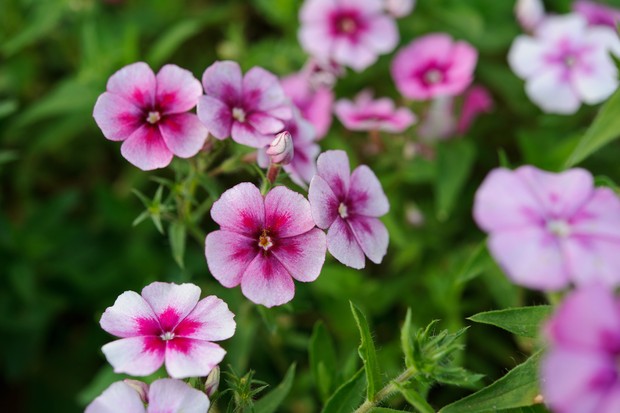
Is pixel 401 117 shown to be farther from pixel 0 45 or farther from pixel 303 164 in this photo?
pixel 0 45

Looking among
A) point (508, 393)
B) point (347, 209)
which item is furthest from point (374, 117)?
point (508, 393)

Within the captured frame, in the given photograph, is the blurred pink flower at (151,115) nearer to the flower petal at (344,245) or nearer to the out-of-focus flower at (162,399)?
the flower petal at (344,245)

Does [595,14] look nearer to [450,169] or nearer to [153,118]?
[450,169]

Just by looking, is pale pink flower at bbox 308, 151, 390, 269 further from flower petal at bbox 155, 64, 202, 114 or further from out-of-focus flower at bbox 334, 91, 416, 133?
out-of-focus flower at bbox 334, 91, 416, 133

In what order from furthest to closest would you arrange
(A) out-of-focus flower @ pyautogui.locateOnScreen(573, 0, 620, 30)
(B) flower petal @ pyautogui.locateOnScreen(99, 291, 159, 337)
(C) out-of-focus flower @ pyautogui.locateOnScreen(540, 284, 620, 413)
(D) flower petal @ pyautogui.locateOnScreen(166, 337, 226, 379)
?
(A) out-of-focus flower @ pyautogui.locateOnScreen(573, 0, 620, 30) < (B) flower petal @ pyautogui.locateOnScreen(99, 291, 159, 337) < (D) flower petal @ pyautogui.locateOnScreen(166, 337, 226, 379) < (C) out-of-focus flower @ pyautogui.locateOnScreen(540, 284, 620, 413)

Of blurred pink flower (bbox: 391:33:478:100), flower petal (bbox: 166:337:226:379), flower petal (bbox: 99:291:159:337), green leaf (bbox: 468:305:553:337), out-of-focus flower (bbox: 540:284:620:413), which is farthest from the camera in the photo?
blurred pink flower (bbox: 391:33:478:100)

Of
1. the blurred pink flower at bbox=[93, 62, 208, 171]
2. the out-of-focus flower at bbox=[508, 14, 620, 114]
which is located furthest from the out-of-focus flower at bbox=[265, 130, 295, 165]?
the out-of-focus flower at bbox=[508, 14, 620, 114]

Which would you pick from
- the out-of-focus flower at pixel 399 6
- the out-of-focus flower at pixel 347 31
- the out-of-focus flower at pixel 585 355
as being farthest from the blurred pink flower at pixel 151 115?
Result: the out-of-focus flower at pixel 399 6
